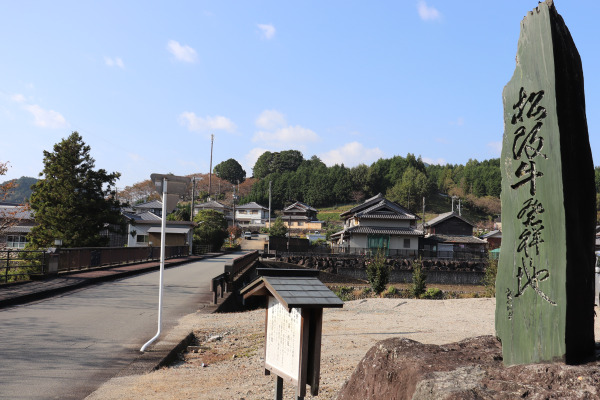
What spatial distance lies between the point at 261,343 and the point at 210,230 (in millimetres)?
46087

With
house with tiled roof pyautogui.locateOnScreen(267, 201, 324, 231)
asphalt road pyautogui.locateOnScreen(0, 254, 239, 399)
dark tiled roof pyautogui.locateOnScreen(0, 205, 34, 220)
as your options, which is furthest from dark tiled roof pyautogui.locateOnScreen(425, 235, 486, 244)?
asphalt road pyautogui.locateOnScreen(0, 254, 239, 399)

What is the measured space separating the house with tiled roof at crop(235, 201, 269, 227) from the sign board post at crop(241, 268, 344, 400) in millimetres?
85987

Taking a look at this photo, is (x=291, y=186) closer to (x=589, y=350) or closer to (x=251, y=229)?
(x=251, y=229)

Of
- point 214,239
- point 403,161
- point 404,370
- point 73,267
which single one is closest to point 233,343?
point 404,370

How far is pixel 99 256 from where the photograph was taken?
22.6 m

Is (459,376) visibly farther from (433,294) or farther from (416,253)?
(416,253)

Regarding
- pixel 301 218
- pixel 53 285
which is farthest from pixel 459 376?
pixel 301 218

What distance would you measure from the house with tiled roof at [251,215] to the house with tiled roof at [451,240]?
128 ft

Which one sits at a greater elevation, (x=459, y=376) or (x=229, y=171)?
(x=229, y=171)

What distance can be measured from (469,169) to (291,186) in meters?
39.1

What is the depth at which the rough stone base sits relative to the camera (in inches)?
139

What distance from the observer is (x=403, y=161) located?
363 feet

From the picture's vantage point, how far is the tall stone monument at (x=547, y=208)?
3.91 meters

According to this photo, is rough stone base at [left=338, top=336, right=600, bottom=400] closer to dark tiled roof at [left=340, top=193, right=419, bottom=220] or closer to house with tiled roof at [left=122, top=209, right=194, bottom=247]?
Result: dark tiled roof at [left=340, top=193, right=419, bottom=220]
